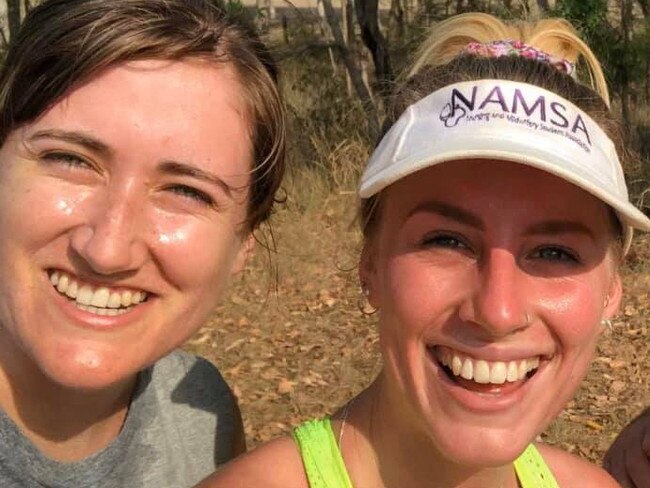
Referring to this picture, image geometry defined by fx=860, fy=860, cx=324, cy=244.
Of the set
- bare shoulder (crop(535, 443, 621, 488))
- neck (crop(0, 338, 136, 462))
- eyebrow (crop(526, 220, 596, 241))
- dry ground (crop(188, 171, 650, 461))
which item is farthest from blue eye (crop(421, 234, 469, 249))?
dry ground (crop(188, 171, 650, 461))

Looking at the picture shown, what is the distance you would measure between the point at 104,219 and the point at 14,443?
61cm

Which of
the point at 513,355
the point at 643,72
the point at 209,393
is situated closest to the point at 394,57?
the point at 643,72

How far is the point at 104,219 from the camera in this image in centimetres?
184

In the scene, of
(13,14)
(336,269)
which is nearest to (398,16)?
(13,14)

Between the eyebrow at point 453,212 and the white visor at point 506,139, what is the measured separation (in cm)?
10

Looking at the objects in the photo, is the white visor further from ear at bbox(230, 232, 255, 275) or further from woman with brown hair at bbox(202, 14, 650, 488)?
ear at bbox(230, 232, 255, 275)

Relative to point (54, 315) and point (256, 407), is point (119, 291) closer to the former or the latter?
point (54, 315)

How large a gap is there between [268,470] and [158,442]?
23.4 inches

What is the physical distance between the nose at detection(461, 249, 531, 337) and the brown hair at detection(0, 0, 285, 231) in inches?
28.6

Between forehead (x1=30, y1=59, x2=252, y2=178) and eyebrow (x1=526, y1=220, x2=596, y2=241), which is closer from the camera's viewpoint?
eyebrow (x1=526, y1=220, x2=596, y2=241)

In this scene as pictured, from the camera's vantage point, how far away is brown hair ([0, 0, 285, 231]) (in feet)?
6.23

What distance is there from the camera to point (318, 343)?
6219 millimetres

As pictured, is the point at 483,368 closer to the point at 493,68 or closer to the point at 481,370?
the point at 481,370

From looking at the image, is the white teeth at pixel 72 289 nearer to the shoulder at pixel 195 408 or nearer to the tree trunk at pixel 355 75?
the shoulder at pixel 195 408
